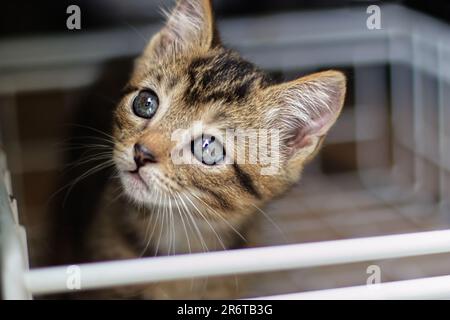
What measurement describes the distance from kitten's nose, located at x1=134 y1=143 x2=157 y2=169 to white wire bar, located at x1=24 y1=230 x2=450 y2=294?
0.10m

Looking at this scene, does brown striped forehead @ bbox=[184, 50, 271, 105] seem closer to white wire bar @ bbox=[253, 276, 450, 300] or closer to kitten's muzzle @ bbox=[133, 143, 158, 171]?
kitten's muzzle @ bbox=[133, 143, 158, 171]

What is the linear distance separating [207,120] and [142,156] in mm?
70

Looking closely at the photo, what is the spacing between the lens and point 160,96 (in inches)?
23.9

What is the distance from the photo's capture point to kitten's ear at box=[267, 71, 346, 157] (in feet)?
1.88

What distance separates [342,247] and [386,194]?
568mm

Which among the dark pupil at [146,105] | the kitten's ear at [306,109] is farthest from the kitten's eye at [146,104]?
the kitten's ear at [306,109]

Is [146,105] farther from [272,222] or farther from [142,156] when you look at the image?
[272,222]

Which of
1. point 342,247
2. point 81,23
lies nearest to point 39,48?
point 81,23

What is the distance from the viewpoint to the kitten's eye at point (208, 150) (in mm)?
583

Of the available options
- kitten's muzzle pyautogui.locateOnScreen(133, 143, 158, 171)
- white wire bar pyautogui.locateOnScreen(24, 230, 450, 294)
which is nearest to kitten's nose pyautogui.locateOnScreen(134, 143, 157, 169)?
kitten's muzzle pyautogui.locateOnScreen(133, 143, 158, 171)

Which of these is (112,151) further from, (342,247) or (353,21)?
(353,21)

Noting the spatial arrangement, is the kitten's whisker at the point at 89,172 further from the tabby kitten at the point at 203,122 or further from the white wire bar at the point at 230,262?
the white wire bar at the point at 230,262

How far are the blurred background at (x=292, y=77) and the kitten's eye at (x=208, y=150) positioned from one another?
12cm

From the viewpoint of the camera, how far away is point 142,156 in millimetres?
574
